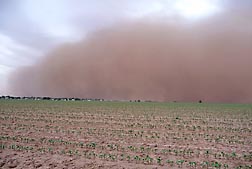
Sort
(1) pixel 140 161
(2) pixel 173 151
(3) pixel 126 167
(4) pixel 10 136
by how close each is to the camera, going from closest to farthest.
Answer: (3) pixel 126 167
(1) pixel 140 161
(2) pixel 173 151
(4) pixel 10 136

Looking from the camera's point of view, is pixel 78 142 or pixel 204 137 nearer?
pixel 78 142

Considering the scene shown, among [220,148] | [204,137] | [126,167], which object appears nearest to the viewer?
[126,167]

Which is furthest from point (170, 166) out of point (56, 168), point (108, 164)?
point (56, 168)

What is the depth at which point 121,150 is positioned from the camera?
11.5 meters

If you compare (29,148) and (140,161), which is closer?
(140,161)

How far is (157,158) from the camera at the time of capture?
1014cm

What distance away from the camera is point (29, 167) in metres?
9.18

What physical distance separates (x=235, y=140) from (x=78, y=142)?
29.6ft

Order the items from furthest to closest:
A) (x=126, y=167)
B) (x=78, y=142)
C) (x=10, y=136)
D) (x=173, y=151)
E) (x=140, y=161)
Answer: (x=10, y=136) → (x=78, y=142) → (x=173, y=151) → (x=140, y=161) → (x=126, y=167)

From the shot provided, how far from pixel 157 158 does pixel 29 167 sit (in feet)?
15.8

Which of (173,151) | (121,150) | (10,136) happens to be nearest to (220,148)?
(173,151)

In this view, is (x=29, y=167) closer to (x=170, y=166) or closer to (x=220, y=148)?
(x=170, y=166)

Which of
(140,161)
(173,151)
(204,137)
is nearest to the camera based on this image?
(140,161)

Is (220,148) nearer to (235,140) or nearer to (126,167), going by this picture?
(235,140)
